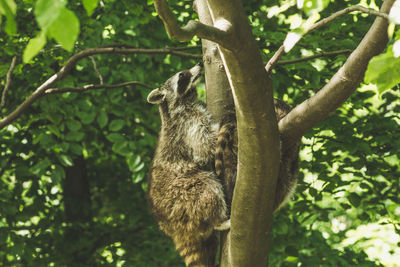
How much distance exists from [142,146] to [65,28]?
4.14 meters

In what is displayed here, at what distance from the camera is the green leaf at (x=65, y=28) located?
3.82 feet

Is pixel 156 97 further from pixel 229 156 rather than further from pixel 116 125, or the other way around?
pixel 229 156

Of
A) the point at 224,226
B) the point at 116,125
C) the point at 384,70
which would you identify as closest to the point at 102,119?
the point at 116,125

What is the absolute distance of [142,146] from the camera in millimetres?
5281

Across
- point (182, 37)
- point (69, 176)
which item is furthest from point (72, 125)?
point (182, 37)

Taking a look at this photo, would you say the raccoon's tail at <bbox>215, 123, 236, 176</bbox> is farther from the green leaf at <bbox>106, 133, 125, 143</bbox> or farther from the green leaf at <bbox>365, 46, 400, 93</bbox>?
the green leaf at <bbox>365, 46, 400, 93</bbox>

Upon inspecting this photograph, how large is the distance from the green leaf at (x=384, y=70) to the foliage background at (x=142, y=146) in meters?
2.26

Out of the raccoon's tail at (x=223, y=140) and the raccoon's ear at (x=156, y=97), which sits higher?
the raccoon's ear at (x=156, y=97)

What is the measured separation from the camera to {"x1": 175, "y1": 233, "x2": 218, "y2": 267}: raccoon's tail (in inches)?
145

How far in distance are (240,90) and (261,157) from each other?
421 mm

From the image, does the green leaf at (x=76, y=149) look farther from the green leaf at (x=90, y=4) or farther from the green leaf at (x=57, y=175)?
the green leaf at (x=90, y=4)

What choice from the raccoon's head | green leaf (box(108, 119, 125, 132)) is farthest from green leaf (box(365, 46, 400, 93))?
green leaf (box(108, 119, 125, 132))

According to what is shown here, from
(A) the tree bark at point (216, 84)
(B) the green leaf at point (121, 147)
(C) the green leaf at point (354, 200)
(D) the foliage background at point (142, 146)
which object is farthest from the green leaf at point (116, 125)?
(C) the green leaf at point (354, 200)

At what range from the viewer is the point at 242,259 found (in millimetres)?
2707
